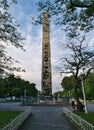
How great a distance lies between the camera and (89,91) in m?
102

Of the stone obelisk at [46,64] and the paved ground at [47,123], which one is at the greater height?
the stone obelisk at [46,64]

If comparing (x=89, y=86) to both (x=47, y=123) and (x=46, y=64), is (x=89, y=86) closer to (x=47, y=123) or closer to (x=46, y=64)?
(x=46, y=64)

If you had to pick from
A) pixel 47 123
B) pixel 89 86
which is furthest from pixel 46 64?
pixel 47 123

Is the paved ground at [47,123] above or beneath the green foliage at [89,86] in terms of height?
beneath

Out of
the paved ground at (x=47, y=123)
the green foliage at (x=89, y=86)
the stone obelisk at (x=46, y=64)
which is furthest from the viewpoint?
the green foliage at (x=89, y=86)

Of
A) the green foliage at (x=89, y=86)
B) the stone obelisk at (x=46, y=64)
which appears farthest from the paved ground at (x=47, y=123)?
the green foliage at (x=89, y=86)

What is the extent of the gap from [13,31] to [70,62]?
61.3 feet

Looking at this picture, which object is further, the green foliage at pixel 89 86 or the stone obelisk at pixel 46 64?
the green foliage at pixel 89 86

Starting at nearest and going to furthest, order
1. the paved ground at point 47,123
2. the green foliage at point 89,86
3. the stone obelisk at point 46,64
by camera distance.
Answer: the paved ground at point 47,123 → the stone obelisk at point 46,64 → the green foliage at point 89,86

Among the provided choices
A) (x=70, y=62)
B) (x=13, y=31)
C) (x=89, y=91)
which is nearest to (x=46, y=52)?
(x=89, y=91)

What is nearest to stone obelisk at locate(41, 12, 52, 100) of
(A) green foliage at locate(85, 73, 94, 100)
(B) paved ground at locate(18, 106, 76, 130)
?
(A) green foliage at locate(85, 73, 94, 100)

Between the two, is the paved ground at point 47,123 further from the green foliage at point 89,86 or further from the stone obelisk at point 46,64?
the green foliage at point 89,86

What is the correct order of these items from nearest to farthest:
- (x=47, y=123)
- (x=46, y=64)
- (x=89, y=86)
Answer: (x=47, y=123)
(x=46, y=64)
(x=89, y=86)

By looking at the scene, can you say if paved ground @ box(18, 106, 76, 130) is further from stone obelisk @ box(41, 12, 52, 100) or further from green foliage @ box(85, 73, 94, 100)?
green foliage @ box(85, 73, 94, 100)
